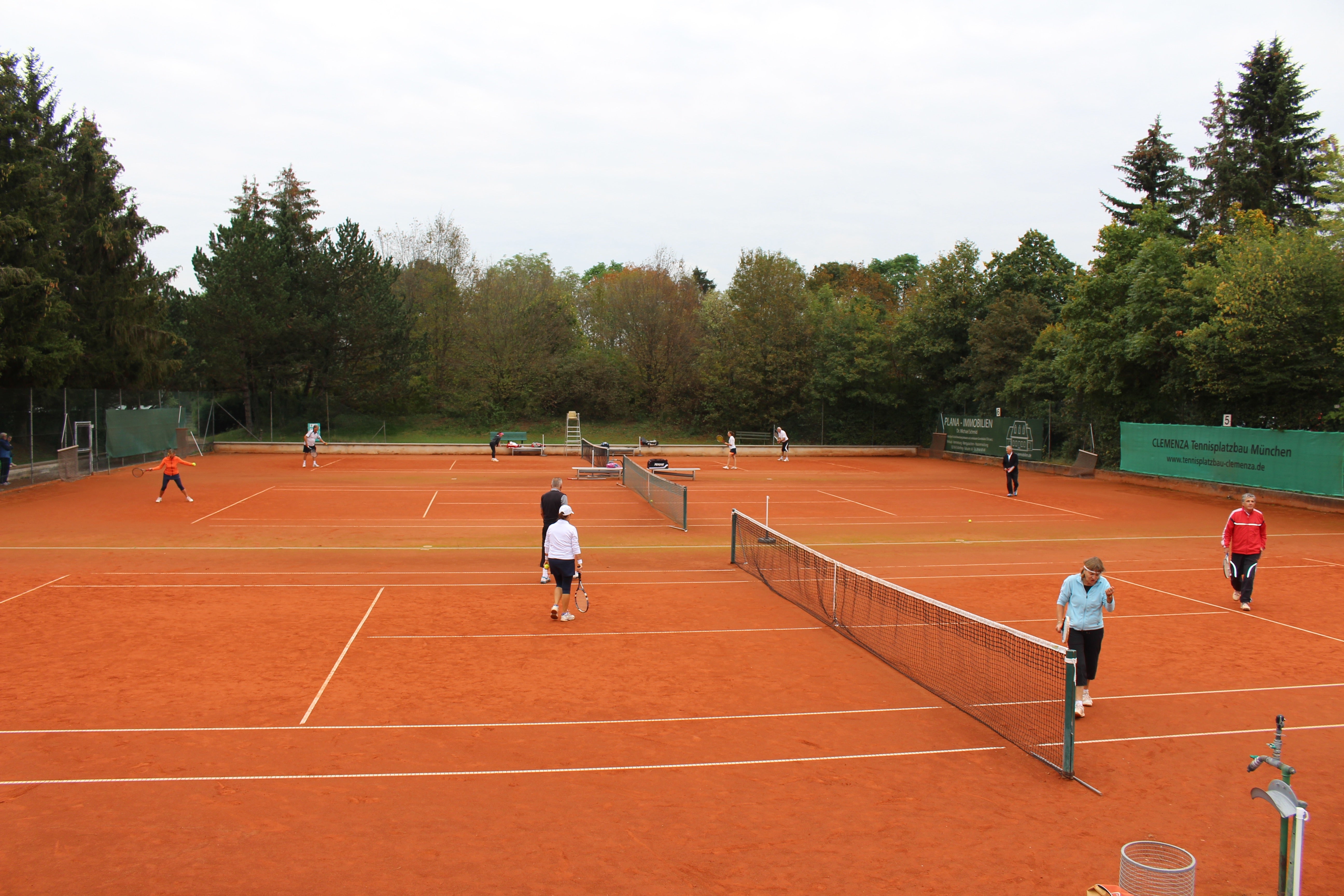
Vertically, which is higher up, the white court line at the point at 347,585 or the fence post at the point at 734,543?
the fence post at the point at 734,543

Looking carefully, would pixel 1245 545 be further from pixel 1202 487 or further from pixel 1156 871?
pixel 1202 487

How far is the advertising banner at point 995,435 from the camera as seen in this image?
4169 centimetres

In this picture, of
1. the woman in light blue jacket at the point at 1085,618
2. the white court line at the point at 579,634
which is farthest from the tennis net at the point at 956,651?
the white court line at the point at 579,634

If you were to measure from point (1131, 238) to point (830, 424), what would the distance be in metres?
22.4

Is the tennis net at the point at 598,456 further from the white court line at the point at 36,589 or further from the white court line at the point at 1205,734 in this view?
the white court line at the point at 1205,734

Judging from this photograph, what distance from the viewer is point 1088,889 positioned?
581 cm

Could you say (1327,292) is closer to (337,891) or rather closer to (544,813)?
(544,813)

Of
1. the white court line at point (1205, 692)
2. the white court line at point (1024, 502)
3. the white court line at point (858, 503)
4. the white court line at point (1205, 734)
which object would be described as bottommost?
the white court line at point (1205, 734)

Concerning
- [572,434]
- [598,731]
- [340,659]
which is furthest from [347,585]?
[572,434]

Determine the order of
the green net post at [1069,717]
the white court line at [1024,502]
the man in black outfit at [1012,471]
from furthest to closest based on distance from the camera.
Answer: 1. the man in black outfit at [1012,471]
2. the white court line at [1024,502]
3. the green net post at [1069,717]

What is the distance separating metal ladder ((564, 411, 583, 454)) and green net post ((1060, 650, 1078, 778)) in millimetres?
41594

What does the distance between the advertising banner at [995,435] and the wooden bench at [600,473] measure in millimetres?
18916

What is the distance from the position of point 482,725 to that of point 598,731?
48.1 inches

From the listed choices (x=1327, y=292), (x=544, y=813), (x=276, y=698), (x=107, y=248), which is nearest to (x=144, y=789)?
(x=276, y=698)
